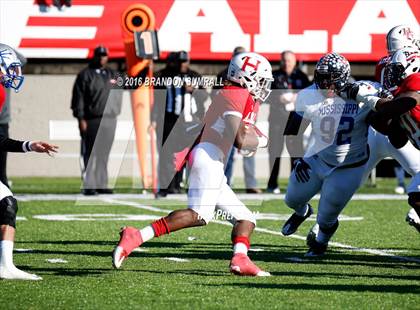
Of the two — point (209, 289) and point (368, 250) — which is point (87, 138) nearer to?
point (368, 250)

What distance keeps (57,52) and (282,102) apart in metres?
4.51

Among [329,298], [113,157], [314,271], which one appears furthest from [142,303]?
[113,157]

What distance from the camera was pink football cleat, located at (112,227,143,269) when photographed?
263 inches

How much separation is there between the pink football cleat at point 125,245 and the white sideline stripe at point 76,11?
1068 cm

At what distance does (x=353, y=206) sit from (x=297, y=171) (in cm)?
479

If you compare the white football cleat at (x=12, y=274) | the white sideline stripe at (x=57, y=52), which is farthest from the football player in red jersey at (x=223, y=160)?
the white sideline stripe at (x=57, y=52)

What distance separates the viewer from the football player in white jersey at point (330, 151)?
7988 mm

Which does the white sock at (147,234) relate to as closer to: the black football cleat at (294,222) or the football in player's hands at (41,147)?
the football in player's hands at (41,147)

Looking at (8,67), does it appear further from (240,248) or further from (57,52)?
(57,52)

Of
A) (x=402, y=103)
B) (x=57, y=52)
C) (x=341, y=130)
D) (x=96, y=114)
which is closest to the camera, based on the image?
(x=402, y=103)

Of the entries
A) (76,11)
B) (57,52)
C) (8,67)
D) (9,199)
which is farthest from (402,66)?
(57,52)

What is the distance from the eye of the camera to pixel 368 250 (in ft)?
28.3

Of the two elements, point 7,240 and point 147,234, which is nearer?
point 7,240

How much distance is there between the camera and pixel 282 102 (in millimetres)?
14828
